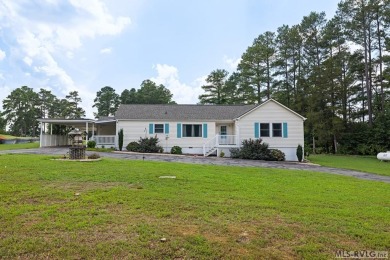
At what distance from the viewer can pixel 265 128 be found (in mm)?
20906

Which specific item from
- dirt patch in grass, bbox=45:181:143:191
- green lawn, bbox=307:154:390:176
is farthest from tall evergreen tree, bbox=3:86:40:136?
dirt patch in grass, bbox=45:181:143:191

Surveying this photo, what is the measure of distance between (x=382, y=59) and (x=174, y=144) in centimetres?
2415

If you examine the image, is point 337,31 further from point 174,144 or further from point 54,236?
point 54,236

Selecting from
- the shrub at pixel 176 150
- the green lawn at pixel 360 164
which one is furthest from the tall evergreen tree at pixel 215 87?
the green lawn at pixel 360 164

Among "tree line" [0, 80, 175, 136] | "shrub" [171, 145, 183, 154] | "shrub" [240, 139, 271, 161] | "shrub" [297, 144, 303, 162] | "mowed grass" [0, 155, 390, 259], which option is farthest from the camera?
"tree line" [0, 80, 175, 136]

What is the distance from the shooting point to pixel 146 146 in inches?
811

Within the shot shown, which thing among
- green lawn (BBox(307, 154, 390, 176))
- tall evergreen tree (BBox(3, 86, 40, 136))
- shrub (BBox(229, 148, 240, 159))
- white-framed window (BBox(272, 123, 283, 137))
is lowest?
green lawn (BBox(307, 154, 390, 176))

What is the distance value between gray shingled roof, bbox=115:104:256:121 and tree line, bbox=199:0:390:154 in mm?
10572

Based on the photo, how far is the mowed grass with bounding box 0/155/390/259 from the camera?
3396mm

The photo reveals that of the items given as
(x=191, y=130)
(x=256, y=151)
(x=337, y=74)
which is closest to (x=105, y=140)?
(x=191, y=130)

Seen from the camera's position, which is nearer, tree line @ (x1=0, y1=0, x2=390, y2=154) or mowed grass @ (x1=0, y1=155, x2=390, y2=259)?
mowed grass @ (x1=0, y1=155, x2=390, y2=259)

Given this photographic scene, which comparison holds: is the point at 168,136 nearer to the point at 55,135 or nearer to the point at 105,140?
the point at 105,140

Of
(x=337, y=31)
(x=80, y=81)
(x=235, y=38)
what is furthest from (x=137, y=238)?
(x=337, y=31)

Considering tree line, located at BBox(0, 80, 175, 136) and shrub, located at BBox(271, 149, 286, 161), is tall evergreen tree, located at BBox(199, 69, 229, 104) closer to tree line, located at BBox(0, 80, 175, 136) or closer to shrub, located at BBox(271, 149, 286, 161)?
tree line, located at BBox(0, 80, 175, 136)
